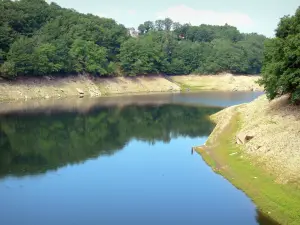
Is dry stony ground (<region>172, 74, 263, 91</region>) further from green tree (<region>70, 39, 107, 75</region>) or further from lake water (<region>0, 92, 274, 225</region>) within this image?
lake water (<region>0, 92, 274, 225</region>)

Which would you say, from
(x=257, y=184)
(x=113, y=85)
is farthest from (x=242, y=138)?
(x=113, y=85)

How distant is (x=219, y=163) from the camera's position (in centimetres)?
4456

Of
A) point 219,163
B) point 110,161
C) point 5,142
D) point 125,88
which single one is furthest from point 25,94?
point 219,163

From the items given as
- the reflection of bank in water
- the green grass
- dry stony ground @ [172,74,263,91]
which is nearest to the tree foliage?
the green grass

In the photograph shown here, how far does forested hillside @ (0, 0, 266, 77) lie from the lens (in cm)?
10431

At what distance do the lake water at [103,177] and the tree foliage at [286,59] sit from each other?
45.5ft

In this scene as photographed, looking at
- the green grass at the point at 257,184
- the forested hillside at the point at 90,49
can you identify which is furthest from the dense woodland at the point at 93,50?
the green grass at the point at 257,184

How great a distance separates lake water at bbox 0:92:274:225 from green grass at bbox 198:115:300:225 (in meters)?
1.00

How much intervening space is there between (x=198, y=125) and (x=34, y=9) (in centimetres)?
7987

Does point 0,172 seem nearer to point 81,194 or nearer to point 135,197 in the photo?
point 81,194

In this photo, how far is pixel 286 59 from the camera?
46719 millimetres

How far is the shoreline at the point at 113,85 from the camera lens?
99894 millimetres

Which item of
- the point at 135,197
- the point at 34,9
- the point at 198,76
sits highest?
the point at 34,9

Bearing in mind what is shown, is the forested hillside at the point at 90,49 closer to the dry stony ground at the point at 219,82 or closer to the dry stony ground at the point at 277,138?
the dry stony ground at the point at 219,82
